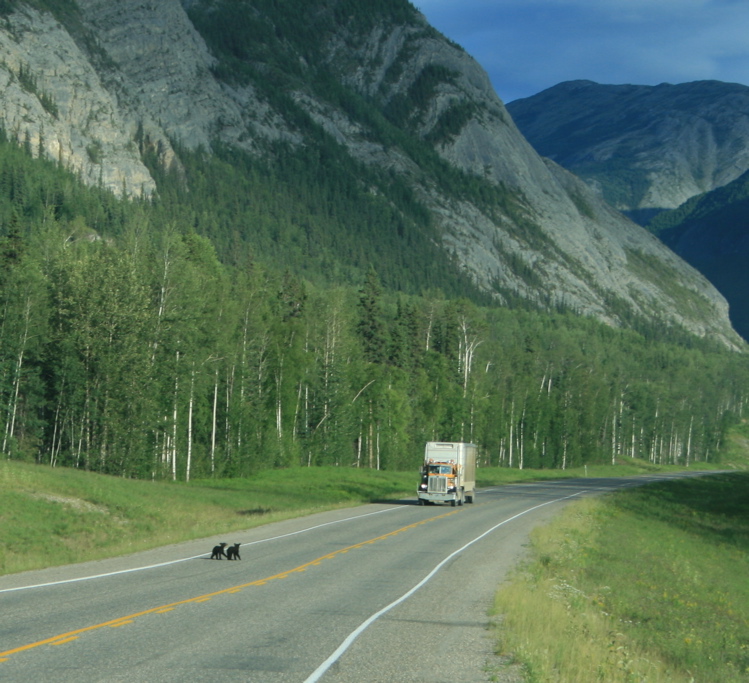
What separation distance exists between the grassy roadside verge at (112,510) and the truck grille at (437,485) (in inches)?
166

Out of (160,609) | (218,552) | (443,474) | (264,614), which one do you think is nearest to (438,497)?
(443,474)

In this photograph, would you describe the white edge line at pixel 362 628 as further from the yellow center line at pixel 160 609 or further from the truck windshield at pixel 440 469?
the truck windshield at pixel 440 469

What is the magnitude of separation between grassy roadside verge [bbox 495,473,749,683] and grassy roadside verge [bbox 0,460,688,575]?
468 inches

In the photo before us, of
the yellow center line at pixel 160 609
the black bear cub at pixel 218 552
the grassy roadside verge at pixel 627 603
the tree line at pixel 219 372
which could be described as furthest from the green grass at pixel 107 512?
the grassy roadside verge at pixel 627 603

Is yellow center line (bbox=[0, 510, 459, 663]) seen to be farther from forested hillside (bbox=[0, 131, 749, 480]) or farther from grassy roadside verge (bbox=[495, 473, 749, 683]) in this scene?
forested hillside (bbox=[0, 131, 749, 480])

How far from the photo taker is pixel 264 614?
1522cm

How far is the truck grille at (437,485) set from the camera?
48406 millimetres

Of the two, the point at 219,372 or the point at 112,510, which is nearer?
the point at 112,510

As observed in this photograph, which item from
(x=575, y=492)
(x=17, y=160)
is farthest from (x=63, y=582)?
(x=17, y=160)

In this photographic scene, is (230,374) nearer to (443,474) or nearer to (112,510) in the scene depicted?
(443,474)

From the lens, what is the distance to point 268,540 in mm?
28969

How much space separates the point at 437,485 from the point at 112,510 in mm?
19824

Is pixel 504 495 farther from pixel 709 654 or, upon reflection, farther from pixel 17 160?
pixel 17 160

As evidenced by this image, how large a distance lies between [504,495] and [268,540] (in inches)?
1330
